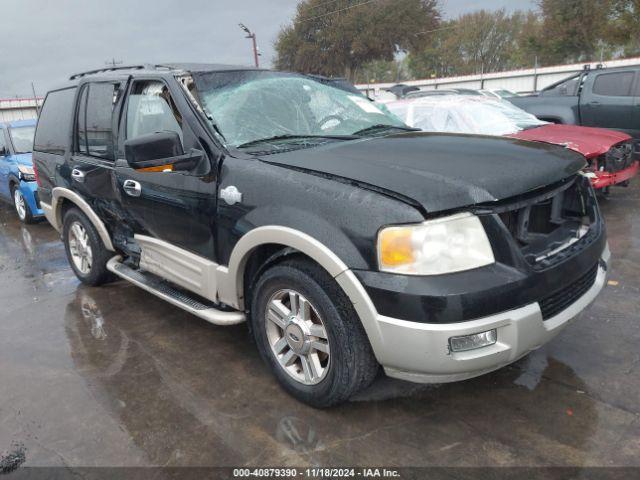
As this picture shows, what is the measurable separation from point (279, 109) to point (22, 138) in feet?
22.7

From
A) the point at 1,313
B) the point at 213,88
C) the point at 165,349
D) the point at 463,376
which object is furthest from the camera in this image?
the point at 1,313

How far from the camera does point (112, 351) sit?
12.1 feet

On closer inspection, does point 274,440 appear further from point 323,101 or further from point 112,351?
point 323,101

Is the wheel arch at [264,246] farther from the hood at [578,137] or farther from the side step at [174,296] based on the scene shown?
the hood at [578,137]

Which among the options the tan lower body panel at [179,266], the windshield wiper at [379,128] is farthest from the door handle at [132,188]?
the windshield wiper at [379,128]

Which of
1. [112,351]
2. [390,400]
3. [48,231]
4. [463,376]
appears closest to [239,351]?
[112,351]

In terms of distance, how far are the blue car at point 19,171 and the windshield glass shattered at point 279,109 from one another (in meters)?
5.38

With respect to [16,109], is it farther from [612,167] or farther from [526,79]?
[612,167]

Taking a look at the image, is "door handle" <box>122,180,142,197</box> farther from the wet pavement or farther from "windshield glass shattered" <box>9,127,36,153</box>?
"windshield glass shattered" <box>9,127,36,153</box>

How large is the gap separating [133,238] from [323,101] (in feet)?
5.79

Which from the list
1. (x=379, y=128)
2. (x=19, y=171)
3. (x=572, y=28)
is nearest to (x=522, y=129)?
(x=379, y=128)

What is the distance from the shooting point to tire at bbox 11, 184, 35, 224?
312 inches

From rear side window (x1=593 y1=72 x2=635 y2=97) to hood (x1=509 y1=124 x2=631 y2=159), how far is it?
106 inches

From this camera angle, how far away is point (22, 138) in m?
8.62
